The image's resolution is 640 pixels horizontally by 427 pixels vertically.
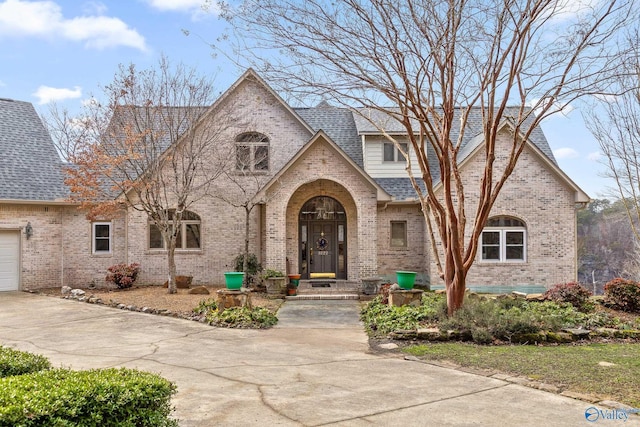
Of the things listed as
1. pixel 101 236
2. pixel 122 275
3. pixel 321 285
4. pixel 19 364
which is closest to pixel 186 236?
pixel 122 275

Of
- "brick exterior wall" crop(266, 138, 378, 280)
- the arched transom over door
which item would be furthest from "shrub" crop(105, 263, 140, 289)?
the arched transom over door

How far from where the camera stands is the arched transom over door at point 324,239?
798 inches

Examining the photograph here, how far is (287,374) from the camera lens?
791cm

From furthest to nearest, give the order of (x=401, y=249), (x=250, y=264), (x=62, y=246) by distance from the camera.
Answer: (x=62, y=246)
(x=401, y=249)
(x=250, y=264)

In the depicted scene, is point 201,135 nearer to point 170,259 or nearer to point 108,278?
point 170,259

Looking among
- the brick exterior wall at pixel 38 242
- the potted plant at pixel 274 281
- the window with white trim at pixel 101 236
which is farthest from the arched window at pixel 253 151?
the brick exterior wall at pixel 38 242

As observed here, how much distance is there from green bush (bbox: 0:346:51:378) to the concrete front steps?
38.7 feet

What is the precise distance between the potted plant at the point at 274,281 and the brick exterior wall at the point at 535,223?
21.1ft

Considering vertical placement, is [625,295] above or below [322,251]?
below

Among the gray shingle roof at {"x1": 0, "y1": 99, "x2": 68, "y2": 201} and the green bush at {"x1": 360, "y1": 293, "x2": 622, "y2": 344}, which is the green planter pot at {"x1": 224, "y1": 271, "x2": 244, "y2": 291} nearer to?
the green bush at {"x1": 360, "y1": 293, "x2": 622, "y2": 344}

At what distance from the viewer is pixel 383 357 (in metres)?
9.28

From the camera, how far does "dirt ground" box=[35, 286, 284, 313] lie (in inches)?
597

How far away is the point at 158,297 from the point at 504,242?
11577 millimetres

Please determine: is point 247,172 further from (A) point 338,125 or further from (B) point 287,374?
(B) point 287,374
